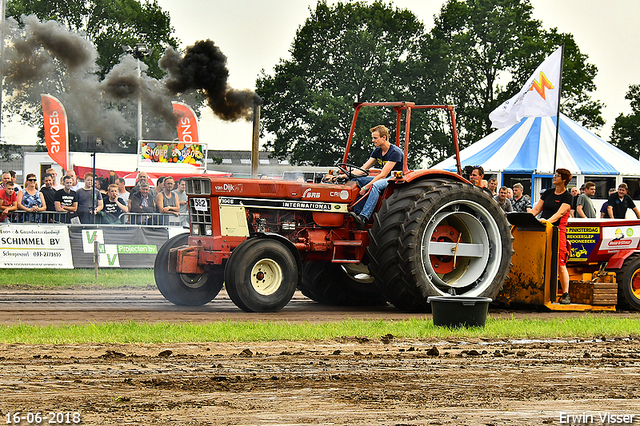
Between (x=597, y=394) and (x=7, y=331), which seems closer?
(x=597, y=394)

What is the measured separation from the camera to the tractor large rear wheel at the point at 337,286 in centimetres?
1148

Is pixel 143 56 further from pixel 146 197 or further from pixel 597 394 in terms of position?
pixel 597 394

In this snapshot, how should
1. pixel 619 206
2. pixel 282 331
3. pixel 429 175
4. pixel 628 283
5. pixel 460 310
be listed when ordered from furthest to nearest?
1. pixel 619 206
2. pixel 628 283
3. pixel 429 175
4. pixel 460 310
5. pixel 282 331

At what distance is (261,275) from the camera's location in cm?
988

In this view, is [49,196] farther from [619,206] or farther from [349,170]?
[619,206]

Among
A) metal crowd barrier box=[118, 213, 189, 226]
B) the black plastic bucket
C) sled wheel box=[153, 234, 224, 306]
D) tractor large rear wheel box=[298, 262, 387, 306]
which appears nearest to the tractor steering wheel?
tractor large rear wheel box=[298, 262, 387, 306]

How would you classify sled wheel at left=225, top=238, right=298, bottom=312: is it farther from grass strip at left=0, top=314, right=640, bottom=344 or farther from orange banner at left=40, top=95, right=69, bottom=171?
orange banner at left=40, top=95, right=69, bottom=171

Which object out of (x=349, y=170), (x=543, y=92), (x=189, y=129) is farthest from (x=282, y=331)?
(x=189, y=129)

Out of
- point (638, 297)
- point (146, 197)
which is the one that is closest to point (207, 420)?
point (638, 297)

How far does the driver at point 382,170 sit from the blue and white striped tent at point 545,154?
16.3 meters

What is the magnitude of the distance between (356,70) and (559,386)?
4165 centimetres

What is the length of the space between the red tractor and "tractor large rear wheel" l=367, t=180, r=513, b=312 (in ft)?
0.04

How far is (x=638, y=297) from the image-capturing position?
11.9 m

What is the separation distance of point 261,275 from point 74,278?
247 inches
